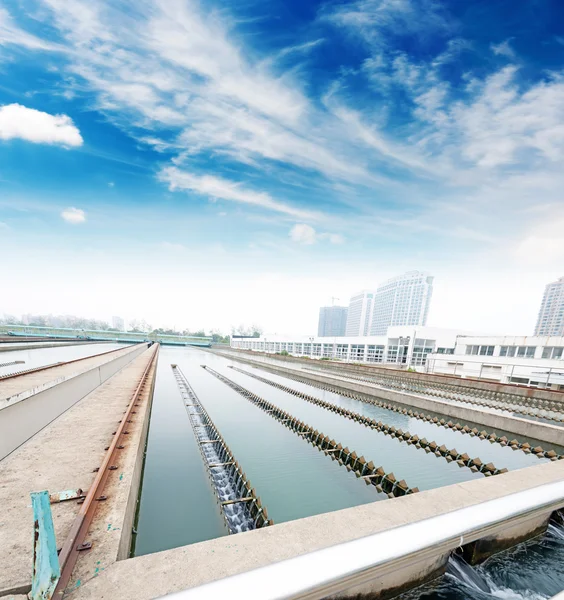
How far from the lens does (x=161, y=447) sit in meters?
9.54

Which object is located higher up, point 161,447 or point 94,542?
point 94,542

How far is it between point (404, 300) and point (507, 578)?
123 metres

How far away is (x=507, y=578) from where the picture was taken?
131 inches

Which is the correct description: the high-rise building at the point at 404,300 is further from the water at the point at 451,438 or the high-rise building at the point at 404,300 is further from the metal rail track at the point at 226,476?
the metal rail track at the point at 226,476

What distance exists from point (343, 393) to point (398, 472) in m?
10.6

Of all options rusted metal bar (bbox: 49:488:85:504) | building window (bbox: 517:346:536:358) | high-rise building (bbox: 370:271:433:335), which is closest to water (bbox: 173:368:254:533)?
rusted metal bar (bbox: 49:488:85:504)

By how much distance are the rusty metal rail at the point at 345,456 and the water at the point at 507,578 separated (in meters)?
2.57

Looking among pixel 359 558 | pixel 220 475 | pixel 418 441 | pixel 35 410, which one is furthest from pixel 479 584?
pixel 35 410

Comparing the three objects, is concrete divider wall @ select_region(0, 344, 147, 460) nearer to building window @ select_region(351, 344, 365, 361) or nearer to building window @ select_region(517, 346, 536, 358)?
building window @ select_region(517, 346, 536, 358)

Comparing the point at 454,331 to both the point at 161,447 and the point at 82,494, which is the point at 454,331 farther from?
the point at 82,494

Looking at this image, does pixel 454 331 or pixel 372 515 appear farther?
pixel 454 331

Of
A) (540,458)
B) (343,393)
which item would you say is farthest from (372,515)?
(343,393)

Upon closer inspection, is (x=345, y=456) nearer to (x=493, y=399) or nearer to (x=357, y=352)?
(x=493, y=399)

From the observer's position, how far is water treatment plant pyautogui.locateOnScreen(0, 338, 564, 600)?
2234 mm
